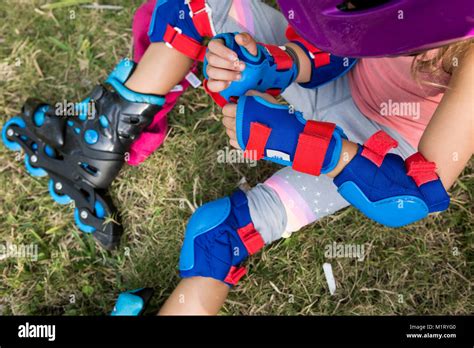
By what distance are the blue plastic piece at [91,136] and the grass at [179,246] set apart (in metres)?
0.19

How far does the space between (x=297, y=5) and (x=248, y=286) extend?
3.07ft

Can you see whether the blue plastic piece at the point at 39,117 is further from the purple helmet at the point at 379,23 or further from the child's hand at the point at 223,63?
the purple helmet at the point at 379,23

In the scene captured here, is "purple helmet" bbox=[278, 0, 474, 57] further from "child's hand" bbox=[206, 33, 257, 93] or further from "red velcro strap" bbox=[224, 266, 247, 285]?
"red velcro strap" bbox=[224, 266, 247, 285]

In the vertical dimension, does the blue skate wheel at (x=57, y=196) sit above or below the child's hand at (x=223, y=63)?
below

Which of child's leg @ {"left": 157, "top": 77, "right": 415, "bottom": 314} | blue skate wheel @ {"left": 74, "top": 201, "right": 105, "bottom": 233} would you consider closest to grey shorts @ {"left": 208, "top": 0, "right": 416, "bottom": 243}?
child's leg @ {"left": 157, "top": 77, "right": 415, "bottom": 314}

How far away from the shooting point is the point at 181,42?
144cm

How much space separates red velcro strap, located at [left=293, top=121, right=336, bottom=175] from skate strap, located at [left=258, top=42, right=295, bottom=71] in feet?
0.72

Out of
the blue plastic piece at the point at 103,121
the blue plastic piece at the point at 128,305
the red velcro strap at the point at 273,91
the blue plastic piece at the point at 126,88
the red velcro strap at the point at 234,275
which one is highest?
the red velcro strap at the point at 273,91

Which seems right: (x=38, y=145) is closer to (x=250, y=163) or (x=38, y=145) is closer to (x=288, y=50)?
(x=250, y=163)

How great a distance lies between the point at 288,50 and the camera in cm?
133

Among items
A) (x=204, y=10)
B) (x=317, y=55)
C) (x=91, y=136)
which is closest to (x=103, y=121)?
(x=91, y=136)

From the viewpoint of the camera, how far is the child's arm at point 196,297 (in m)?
1.46

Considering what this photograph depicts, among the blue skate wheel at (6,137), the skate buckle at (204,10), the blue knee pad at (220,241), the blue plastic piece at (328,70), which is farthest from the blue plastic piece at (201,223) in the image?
the blue skate wheel at (6,137)

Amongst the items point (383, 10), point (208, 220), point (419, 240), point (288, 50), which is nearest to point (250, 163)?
point (208, 220)
